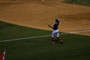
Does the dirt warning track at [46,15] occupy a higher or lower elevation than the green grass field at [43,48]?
higher

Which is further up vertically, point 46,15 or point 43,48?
point 46,15

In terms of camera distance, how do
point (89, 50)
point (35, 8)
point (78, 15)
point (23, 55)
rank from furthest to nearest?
point (35, 8) → point (78, 15) → point (89, 50) → point (23, 55)

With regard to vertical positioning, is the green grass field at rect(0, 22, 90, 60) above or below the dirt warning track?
below

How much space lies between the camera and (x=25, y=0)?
143ft

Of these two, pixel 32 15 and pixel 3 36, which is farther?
pixel 32 15

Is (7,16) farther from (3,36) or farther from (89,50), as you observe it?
(89,50)

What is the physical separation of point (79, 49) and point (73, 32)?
18.6 ft

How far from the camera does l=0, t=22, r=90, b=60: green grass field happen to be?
47.0 feet

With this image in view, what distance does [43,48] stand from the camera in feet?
52.5

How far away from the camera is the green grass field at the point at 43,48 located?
14.3m

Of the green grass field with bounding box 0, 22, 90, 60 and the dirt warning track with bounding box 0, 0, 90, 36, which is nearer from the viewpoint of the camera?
the green grass field with bounding box 0, 22, 90, 60

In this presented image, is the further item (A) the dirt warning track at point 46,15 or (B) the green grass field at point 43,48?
(A) the dirt warning track at point 46,15

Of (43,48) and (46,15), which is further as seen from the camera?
(46,15)

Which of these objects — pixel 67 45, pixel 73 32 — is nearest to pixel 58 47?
pixel 67 45
